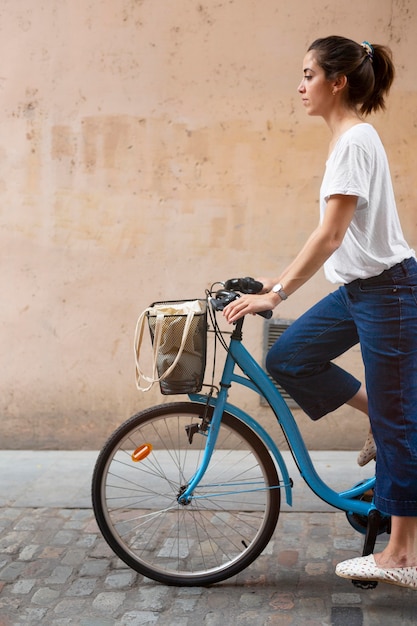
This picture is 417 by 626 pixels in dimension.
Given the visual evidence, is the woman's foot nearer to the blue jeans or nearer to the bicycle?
the bicycle

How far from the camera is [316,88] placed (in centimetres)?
323

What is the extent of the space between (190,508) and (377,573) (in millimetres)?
822

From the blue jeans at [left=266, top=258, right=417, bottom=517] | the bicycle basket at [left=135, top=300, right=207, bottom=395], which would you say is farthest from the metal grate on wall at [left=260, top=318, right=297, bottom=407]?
the bicycle basket at [left=135, top=300, right=207, bottom=395]

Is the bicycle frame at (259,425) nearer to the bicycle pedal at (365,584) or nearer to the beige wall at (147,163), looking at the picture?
the bicycle pedal at (365,584)

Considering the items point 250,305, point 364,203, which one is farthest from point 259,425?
point 364,203

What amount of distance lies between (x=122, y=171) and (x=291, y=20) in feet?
4.45

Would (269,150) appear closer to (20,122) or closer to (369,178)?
(20,122)

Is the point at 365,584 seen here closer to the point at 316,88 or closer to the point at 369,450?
the point at 369,450

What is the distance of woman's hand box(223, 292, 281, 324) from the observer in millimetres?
3189

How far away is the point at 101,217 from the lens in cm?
546

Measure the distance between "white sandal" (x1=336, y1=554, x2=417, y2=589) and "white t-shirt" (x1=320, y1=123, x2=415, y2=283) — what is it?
1.09 m

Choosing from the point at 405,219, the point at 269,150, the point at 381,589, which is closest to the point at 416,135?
the point at 405,219

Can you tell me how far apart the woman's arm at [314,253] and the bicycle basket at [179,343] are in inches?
5.6

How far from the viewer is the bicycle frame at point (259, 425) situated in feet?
11.4
